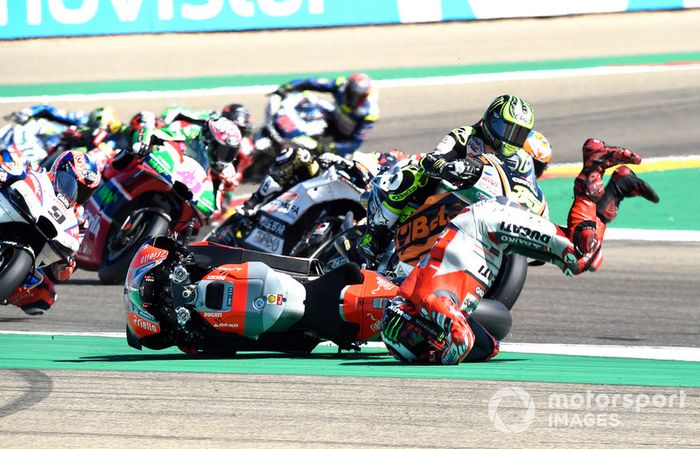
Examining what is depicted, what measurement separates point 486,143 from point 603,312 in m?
1.96

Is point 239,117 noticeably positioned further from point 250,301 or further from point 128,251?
point 250,301

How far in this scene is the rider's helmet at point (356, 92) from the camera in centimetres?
1438

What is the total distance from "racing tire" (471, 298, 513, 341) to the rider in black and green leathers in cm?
106

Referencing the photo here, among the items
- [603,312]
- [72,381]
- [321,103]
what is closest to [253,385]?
[72,381]

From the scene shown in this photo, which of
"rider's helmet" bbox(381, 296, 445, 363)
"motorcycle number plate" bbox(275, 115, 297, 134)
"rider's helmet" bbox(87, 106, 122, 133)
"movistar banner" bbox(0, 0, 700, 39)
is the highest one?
"movistar banner" bbox(0, 0, 700, 39)

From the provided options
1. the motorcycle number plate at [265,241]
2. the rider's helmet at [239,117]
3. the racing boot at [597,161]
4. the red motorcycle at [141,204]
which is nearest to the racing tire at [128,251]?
the red motorcycle at [141,204]

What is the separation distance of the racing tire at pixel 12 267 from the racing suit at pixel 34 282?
25 cm

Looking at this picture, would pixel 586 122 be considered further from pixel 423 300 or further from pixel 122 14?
pixel 423 300

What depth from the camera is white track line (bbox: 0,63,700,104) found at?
18328mm

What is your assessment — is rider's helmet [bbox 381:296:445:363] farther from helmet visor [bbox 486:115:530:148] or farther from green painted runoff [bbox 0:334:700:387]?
helmet visor [bbox 486:115:530:148]

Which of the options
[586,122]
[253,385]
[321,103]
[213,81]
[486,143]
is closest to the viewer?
[253,385]

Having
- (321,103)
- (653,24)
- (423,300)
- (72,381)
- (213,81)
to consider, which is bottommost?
(72,381)

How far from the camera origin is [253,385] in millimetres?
6043
